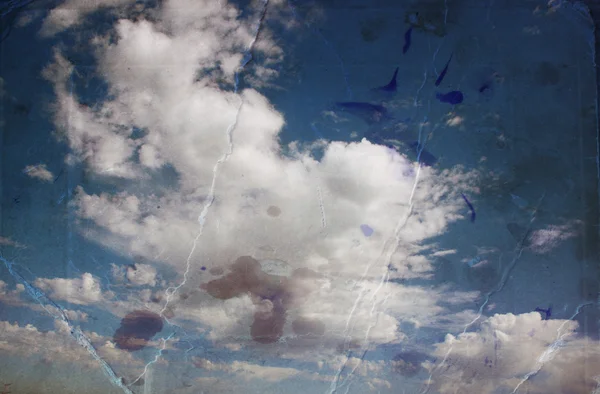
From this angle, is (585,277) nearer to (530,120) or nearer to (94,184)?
(530,120)

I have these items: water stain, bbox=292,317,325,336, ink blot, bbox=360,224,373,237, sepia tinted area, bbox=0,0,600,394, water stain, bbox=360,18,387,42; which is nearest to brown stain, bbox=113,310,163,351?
sepia tinted area, bbox=0,0,600,394

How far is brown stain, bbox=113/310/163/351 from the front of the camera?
8.84 feet

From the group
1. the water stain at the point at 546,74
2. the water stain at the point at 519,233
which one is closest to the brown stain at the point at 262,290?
the water stain at the point at 519,233

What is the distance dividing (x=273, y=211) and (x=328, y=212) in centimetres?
34

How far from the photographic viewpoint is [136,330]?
2.70m

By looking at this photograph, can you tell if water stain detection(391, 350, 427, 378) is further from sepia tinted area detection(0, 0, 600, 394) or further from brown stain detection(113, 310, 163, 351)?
brown stain detection(113, 310, 163, 351)

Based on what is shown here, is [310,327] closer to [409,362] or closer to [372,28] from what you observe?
[409,362]

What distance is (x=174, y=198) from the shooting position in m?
2.68

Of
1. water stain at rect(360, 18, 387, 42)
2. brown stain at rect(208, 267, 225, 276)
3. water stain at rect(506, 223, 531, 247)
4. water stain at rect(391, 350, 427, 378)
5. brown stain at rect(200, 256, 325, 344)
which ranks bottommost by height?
water stain at rect(391, 350, 427, 378)

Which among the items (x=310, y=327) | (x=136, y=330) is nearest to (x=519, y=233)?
(x=310, y=327)

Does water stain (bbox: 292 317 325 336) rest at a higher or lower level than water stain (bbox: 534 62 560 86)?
lower

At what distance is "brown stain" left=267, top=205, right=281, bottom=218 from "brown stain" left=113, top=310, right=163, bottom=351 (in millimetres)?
955

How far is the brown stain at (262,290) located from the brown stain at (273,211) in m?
0.30

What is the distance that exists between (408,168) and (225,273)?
4.29 feet
